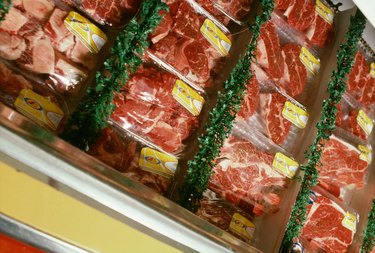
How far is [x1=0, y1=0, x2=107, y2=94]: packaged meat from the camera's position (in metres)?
1.79

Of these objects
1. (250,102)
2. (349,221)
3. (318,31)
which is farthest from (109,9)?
(349,221)

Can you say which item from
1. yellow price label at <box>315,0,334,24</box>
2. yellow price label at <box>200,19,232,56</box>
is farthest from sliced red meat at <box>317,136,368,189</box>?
yellow price label at <box>200,19,232,56</box>

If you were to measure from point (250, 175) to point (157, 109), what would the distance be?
88 cm

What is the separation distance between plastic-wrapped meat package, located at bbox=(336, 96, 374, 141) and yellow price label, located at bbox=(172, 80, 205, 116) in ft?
5.09

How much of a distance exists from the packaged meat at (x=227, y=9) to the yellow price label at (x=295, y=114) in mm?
798

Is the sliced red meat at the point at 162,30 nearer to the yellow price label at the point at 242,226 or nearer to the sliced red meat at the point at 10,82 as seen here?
the sliced red meat at the point at 10,82

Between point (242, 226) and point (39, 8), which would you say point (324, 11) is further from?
point (39, 8)

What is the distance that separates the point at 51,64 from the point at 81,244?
1081 mm

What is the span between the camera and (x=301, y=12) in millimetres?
2959

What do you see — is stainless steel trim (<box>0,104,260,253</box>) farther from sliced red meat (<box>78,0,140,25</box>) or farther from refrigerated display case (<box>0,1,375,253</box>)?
sliced red meat (<box>78,0,140,25</box>)

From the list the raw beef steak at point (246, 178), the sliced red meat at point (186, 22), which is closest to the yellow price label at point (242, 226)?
the raw beef steak at point (246, 178)

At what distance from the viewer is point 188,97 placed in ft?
7.43

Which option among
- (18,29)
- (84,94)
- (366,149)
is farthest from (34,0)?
(366,149)

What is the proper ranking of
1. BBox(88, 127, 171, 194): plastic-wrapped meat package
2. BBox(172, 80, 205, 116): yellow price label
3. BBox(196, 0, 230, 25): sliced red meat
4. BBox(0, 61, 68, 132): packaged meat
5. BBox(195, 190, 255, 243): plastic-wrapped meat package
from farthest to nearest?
BBox(196, 0, 230, 25): sliced red meat
BBox(195, 190, 255, 243): plastic-wrapped meat package
BBox(172, 80, 205, 116): yellow price label
BBox(88, 127, 171, 194): plastic-wrapped meat package
BBox(0, 61, 68, 132): packaged meat
